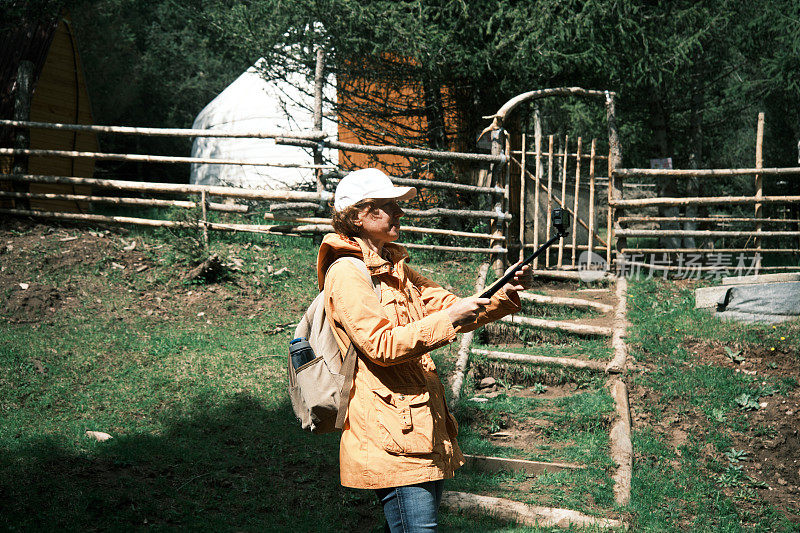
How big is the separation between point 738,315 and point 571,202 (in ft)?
15.6

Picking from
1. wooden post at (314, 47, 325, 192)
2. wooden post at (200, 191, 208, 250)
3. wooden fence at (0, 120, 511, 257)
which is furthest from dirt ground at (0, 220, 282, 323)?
wooden post at (314, 47, 325, 192)

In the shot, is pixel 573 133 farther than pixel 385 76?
Yes

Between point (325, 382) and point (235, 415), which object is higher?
point (325, 382)

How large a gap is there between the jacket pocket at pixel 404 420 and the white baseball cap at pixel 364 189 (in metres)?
0.70

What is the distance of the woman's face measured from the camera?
260 centimetres

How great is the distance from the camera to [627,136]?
16797 mm

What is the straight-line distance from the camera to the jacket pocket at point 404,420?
231 cm

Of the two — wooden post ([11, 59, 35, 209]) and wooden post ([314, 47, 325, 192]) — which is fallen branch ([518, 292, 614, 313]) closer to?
wooden post ([314, 47, 325, 192])

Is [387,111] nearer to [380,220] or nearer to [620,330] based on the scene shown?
[620,330]

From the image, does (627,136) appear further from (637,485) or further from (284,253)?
(637,485)

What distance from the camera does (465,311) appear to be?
2.35 meters

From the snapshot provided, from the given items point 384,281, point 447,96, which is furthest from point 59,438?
point 447,96

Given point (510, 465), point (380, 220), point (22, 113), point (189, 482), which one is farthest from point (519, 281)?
point (22, 113)

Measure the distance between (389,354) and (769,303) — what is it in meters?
6.31
